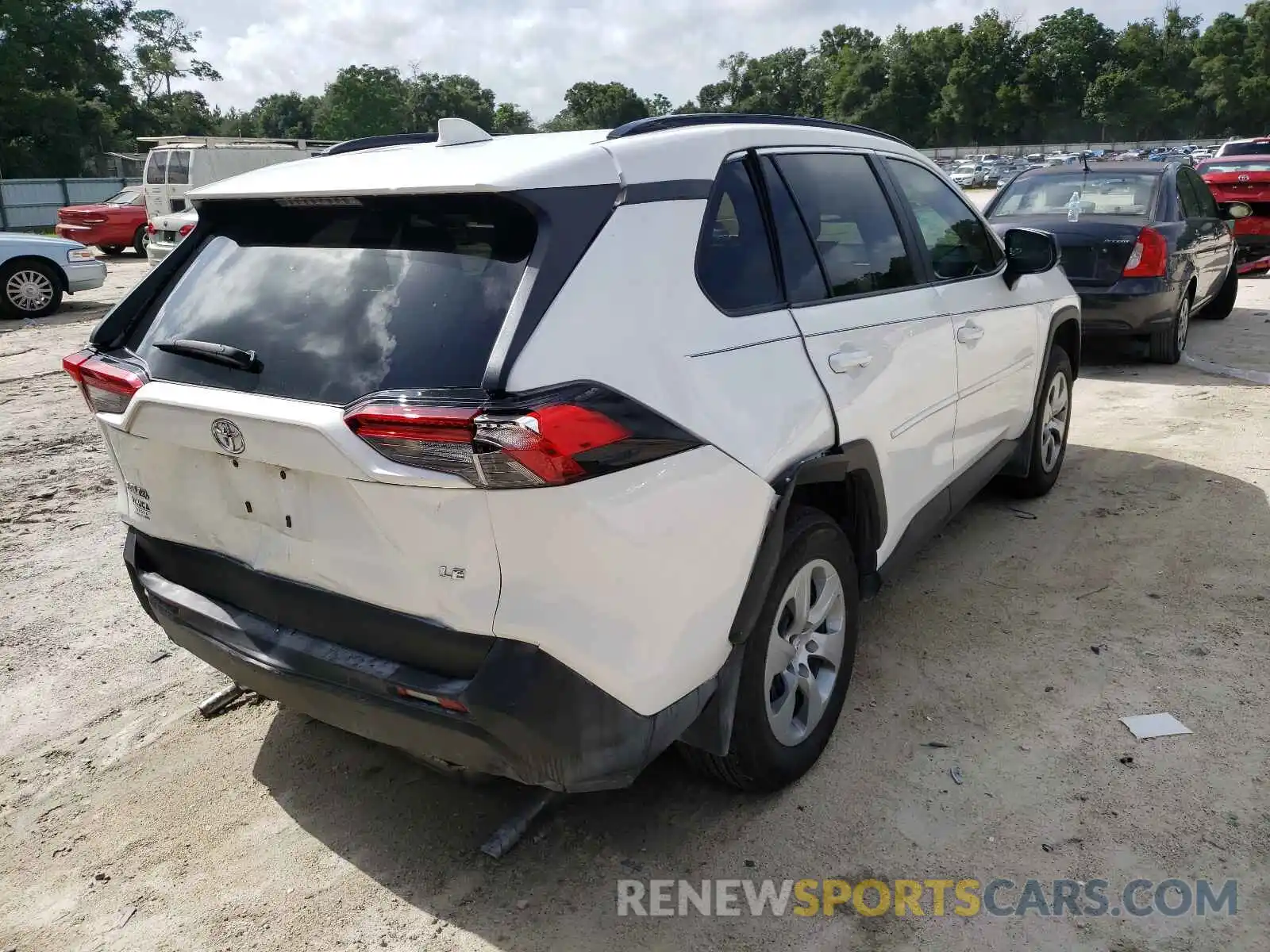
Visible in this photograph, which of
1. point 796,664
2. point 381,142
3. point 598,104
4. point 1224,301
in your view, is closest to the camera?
point 796,664

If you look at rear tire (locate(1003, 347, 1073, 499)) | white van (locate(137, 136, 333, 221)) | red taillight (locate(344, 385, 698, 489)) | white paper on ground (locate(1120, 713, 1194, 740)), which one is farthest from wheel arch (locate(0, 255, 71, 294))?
white paper on ground (locate(1120, 713, 1194, 740))

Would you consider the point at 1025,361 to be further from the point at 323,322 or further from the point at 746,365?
the point at 323,322

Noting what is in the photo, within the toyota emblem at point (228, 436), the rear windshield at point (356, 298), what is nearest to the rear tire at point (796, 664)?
the rear windshield at point (356, 298)

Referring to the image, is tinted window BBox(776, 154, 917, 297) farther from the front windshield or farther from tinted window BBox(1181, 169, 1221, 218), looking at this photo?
tinted window BBox(1181, 169, 1221, 218)

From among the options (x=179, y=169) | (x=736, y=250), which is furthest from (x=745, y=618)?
(x=179, y=169)

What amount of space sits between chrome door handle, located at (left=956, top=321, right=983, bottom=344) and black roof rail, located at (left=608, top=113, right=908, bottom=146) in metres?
0.89

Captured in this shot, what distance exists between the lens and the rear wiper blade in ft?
7.79

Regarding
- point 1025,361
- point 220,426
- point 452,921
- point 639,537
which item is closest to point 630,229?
point 639,537

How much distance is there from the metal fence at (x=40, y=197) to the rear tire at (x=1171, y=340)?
112 feet

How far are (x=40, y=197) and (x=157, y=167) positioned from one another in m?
20.6

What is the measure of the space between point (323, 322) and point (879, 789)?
2.08m

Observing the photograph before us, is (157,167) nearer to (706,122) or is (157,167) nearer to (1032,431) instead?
(1032,431)

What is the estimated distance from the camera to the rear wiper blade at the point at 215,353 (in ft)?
7.79

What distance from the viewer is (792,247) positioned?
9.59 feet
